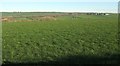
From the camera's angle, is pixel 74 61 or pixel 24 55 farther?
pixel 24 55

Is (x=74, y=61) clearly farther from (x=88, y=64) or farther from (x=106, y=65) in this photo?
(x=106, y=65)

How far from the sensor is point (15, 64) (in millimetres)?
12227

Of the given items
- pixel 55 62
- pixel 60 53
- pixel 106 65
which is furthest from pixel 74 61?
pixel 60 53

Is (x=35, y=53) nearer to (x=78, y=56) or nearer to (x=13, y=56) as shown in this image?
(x=13, y=56)

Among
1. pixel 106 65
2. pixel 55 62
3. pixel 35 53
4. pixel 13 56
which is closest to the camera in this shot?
pixel 106 65

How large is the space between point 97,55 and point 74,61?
96.9 inches

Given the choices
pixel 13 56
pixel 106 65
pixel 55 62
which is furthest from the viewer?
pixel 13 56

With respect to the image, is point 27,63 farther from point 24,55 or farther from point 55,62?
point 24,55

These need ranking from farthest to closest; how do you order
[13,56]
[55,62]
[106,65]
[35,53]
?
1. [35,53]
2. [13,56]
3. [55,62]
4. [106,65]

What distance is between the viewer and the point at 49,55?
14.8m

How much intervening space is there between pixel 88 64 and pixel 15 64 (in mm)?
3532

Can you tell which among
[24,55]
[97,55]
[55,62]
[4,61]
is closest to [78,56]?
[97,55]

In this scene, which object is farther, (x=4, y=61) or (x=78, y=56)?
(x=78, y=56)

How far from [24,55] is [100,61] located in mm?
4643
